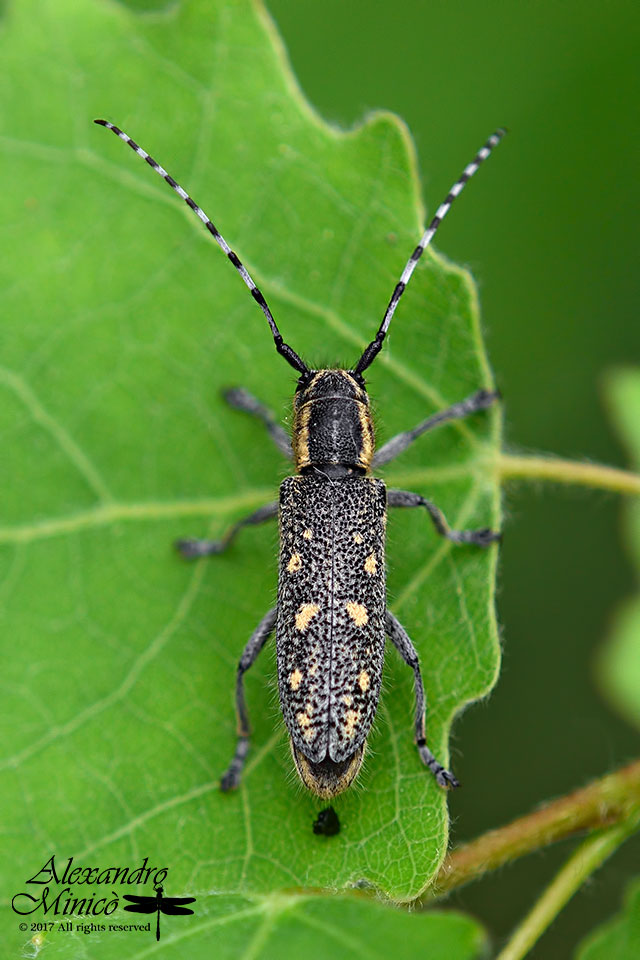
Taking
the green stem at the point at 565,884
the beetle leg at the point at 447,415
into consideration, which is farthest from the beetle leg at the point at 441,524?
the green stem at the point at 565,884

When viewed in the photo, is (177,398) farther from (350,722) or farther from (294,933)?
(294,933)

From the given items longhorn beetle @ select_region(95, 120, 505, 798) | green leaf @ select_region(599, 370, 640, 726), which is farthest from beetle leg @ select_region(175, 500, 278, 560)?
green leaf @ select_region(599, 370, 640, 726)

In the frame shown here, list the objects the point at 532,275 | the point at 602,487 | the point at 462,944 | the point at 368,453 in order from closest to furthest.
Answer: the point at 462,944 < the point at 602,487 < the point at 368,453 < the point at 532,275

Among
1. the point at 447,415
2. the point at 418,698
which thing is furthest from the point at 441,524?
the point at 418,698

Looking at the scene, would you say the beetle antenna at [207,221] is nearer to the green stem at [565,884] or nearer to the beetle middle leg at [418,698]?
the beetle middle leg at [418,698]

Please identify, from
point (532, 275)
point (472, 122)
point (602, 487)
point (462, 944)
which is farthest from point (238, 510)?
point (472, 122)

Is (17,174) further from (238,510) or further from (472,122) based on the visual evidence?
(472,122)
